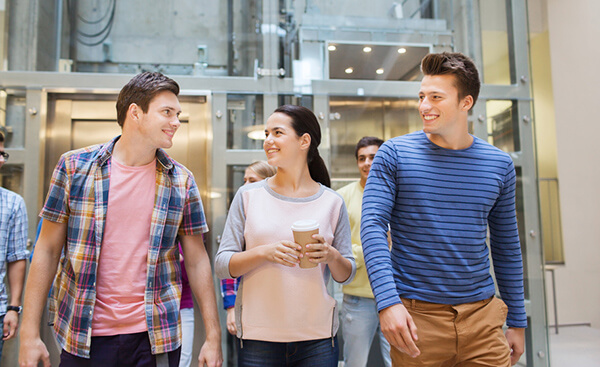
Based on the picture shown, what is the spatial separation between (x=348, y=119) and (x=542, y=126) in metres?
3.31

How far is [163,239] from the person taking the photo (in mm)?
1648

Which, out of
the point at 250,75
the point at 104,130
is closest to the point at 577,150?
the point at 250,75

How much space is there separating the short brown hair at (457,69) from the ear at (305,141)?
0.56 m

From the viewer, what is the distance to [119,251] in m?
1.59

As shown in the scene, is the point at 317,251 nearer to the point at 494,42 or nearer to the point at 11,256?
the point at 11,256

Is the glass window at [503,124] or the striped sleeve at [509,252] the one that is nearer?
the striped sleeve at [509,252]

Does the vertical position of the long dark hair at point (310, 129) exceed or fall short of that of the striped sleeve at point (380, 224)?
it exceeds it

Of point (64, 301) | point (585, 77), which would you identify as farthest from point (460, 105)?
point (585, 77)

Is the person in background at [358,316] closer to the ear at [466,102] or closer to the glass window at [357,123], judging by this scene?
the glass window at [357,123]

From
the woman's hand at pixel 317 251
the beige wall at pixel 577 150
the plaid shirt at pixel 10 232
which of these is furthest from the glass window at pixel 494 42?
the plaid shirt at pixel 10 232

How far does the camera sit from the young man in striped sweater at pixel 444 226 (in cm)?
148

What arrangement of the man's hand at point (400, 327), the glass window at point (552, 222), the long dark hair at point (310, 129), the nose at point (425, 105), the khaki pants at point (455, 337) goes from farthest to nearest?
the glass window at point (552, 222), the long dark hair at point (310, 129), the nose at point (425, 105), the khaki pants at point (455, 337), the man's hand at point (400, 327)

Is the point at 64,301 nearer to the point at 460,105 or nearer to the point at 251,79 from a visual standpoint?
the point at 460,105

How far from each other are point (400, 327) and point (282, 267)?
0.57 meters
